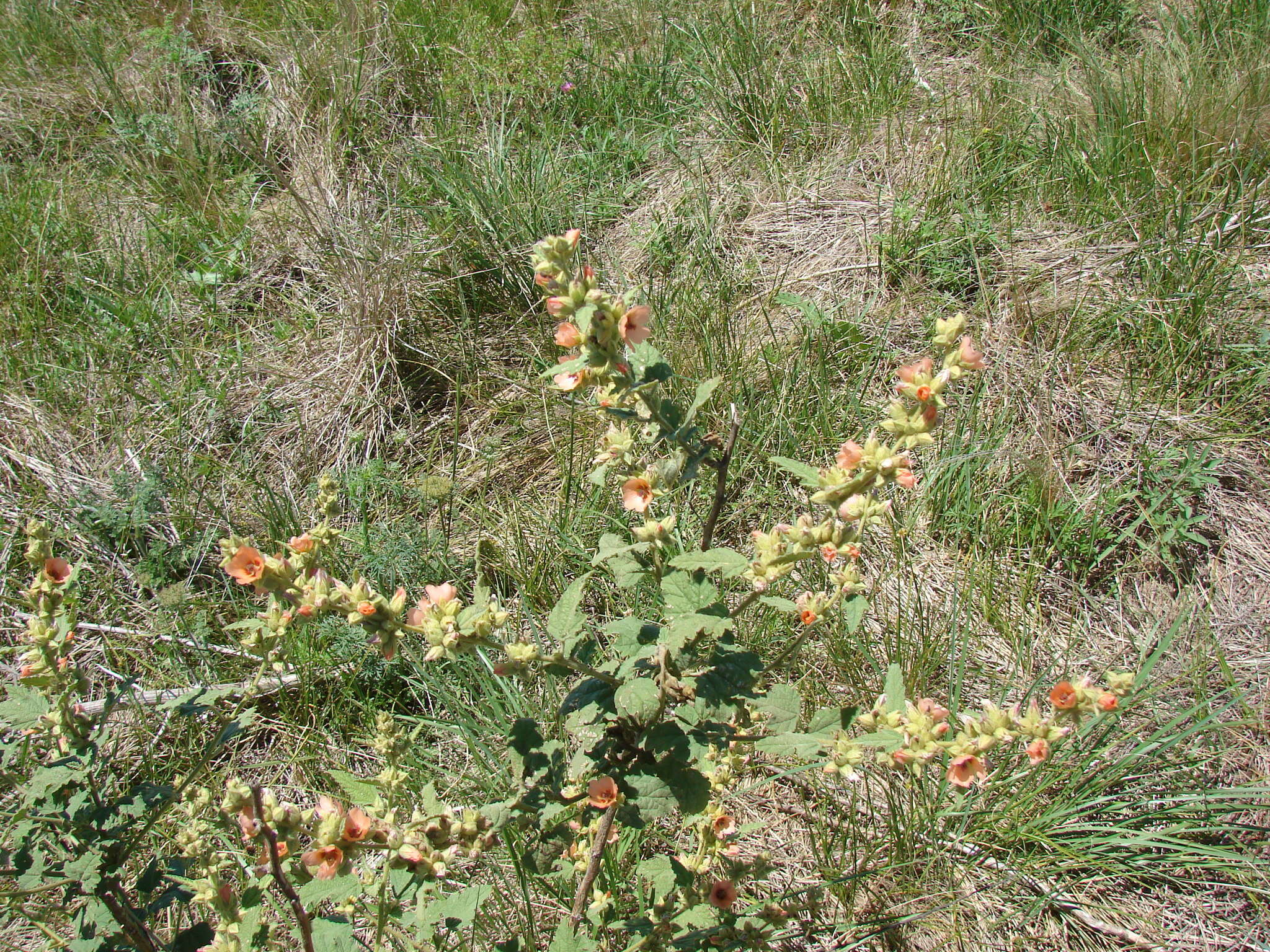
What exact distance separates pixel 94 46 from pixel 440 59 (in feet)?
5.18

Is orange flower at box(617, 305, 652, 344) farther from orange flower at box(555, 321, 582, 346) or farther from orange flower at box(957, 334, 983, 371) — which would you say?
orange flower at box(957, 334, 983, 371)

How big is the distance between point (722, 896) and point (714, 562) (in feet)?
2.04

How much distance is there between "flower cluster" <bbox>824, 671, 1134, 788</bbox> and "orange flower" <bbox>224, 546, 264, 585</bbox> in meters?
0.83

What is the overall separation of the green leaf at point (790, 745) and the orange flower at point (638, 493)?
36cm

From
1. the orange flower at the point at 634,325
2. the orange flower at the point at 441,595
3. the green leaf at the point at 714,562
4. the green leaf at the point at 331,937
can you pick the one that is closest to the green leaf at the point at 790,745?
the green leaf at the point at 714,562

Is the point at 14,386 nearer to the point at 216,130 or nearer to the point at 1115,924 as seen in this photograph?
the point at 216,130

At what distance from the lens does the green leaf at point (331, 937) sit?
46.1 inches

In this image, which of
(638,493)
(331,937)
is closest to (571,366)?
(638,493)

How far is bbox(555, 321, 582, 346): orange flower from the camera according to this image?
3.36 ft

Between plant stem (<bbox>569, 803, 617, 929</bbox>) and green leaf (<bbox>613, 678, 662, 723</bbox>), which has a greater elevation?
green leaf (<bbox>613, 678, 662, 723</bbox>)

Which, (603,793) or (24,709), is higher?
(24,709)

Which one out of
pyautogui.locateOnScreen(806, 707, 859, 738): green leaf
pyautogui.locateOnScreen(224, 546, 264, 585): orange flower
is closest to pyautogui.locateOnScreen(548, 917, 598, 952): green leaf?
pyautogui.locateOnScreen(806, 707, 859, 738): green leaf

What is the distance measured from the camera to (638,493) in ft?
3.67

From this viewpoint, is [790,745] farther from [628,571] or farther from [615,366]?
[615,366]
